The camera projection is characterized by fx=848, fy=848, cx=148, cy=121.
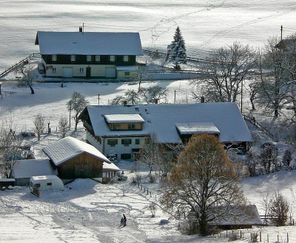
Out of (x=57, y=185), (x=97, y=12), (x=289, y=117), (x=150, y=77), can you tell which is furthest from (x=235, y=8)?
(x=57, y=185)

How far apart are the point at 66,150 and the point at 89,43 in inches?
1205

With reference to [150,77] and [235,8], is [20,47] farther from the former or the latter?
[235,8]

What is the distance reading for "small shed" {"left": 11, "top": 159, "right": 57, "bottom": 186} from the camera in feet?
142

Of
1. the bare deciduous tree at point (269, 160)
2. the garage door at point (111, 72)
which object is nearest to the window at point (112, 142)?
the bare deciduous tree at point (269, 160)

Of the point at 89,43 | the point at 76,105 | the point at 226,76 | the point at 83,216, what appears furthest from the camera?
the point at 89,43

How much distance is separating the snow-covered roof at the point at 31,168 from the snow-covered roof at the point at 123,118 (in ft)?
20.9

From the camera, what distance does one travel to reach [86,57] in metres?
73.4

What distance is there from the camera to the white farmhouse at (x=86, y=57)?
72.7 m

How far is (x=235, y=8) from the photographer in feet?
403

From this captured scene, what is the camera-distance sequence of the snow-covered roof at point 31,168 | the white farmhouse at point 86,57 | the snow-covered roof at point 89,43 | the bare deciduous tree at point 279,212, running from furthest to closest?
the snow-covered roof at point 89,43, the white farmhouse at point 86,57, the snow-covered roof at point 31,168, the bare deciduous tree at point 279,212

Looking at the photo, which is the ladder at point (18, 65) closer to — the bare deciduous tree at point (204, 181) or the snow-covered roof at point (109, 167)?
the snow-covered roof at point (109, 167)

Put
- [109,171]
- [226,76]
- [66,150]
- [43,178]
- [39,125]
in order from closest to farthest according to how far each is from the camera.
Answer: [43,178]
[109,171]
[66,150]
[39,125]
[226,76]

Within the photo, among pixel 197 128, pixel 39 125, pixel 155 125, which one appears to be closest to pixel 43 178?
pixel 155 125

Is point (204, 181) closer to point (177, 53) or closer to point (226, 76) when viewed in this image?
point (226, 76)
